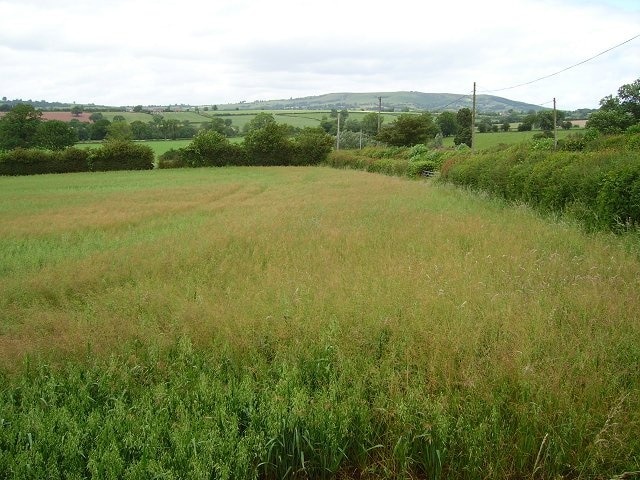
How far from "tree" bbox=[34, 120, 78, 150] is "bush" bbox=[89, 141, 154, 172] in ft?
60.4

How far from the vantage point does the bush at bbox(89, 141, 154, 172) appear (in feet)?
159

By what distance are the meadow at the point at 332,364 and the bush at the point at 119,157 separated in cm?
4385

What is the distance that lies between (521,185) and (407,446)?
46.7ft

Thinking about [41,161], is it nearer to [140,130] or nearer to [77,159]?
[77,159]

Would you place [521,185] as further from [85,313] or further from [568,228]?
[85,313]

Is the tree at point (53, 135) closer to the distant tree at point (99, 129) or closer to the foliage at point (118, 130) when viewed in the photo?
the foliage at point (118, 130)

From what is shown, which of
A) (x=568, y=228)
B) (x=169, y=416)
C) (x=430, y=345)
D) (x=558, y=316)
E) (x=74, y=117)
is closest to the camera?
(x=169, y=416)

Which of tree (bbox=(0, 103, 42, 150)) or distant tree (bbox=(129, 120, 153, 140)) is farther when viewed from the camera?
distant tree (bbox=(129, 120, 153, 140))

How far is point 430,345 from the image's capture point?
14.6 ft

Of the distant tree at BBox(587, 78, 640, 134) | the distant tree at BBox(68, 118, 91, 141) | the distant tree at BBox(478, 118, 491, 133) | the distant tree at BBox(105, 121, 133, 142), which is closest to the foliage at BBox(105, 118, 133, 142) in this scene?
the distant tree at BBox(105, 121, 133, 142)

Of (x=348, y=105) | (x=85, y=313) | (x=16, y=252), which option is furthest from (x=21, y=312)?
(x=348, y=105)

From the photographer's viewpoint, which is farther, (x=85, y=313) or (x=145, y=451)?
(x=85, y=313)

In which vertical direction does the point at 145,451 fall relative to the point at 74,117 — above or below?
below

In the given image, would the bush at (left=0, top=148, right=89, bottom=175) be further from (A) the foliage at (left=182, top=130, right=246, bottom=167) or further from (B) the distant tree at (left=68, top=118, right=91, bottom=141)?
(B) the distant tree at (left=68, top=118, right=91, bottom=141)
